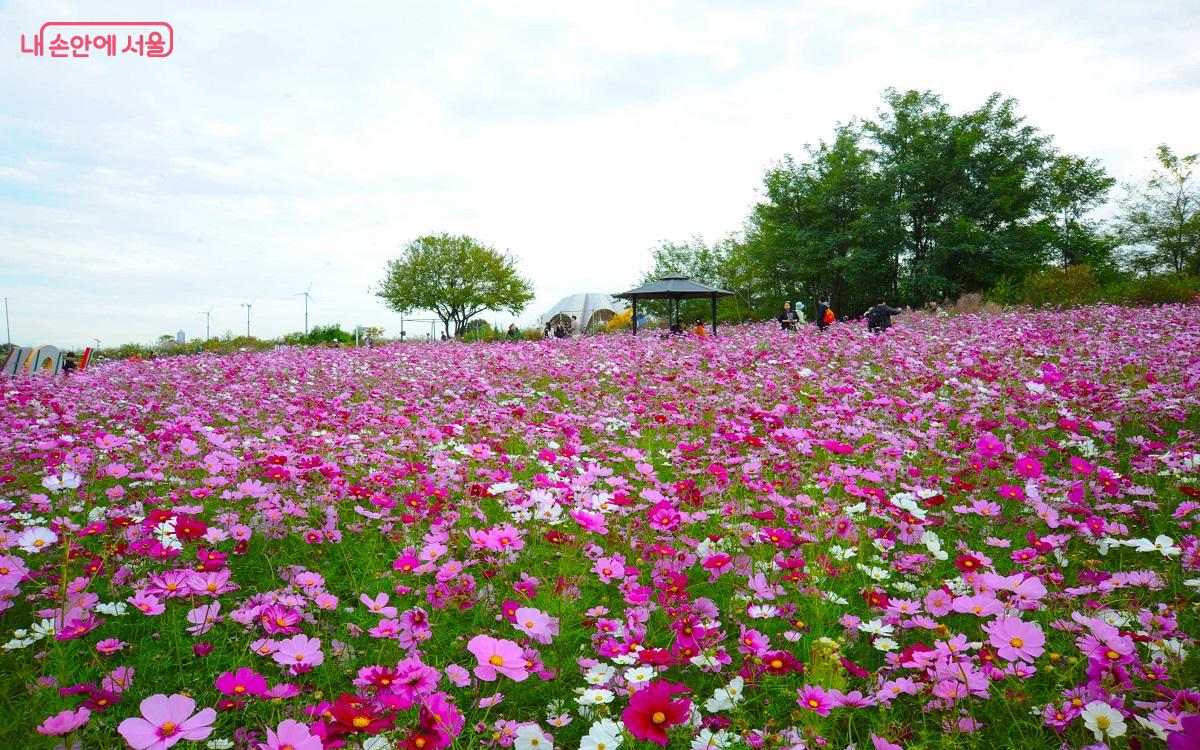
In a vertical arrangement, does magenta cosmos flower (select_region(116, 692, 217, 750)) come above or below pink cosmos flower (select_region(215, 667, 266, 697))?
above

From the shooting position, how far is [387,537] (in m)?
3.45

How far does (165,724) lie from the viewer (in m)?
1.37

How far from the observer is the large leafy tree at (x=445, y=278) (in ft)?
170

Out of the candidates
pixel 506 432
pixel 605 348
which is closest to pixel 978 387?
pixel 506 432

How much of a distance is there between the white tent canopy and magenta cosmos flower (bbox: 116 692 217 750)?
44185 millimetres

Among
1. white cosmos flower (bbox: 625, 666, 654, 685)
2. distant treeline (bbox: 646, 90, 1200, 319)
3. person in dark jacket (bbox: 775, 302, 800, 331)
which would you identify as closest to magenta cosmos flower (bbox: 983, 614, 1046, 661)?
white cosmos flower (bbox: 625, 666, 654, 685)

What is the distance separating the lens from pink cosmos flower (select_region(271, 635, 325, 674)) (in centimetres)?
172

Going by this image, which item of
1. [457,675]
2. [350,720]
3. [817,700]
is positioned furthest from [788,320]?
[350,720]

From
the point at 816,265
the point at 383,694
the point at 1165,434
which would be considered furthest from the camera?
the point at 816,265

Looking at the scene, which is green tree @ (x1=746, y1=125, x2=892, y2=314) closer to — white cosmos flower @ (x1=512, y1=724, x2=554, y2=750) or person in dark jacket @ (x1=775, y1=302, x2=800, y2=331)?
person in dark jacket @ (x1=775, y1=302, x2=800, y2=331)

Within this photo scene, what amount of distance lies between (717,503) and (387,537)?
5.94 ft

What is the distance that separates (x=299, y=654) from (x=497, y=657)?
586 mm

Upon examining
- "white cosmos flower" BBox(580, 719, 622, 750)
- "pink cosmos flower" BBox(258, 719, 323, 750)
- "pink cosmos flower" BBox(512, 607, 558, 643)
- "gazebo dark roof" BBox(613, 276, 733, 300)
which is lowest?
"white cosmos flower" BBox(580, 719, 622, 750)

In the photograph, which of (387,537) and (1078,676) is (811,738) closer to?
(1078,676)
